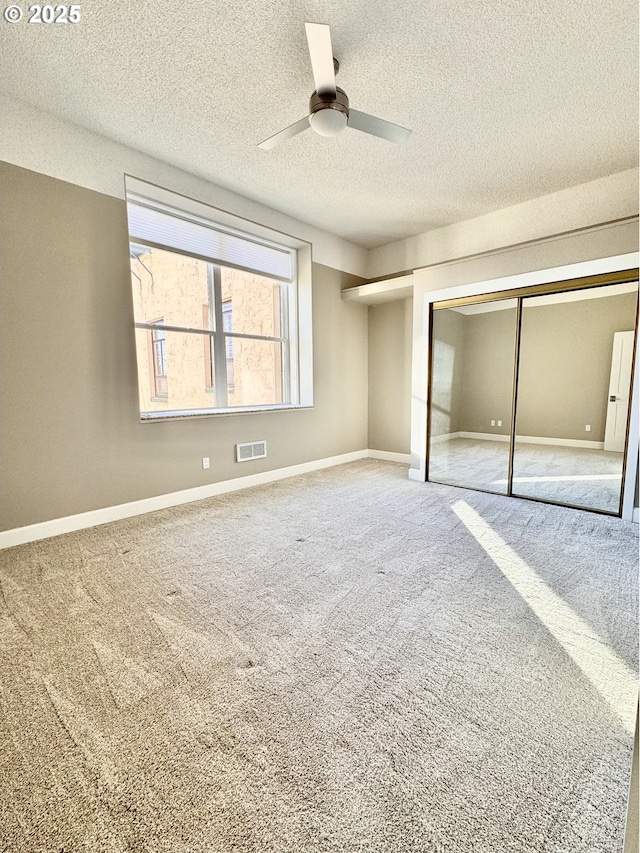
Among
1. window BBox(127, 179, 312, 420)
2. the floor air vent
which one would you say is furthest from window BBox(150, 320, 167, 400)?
the floor air vent

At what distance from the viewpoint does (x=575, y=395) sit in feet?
11.5

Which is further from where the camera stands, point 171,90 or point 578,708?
point 171,90

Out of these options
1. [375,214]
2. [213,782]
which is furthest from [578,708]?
[375,214]

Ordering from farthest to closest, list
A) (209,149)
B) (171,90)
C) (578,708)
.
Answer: (209,149) → (171,90) → (578,708)

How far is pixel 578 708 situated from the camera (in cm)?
132

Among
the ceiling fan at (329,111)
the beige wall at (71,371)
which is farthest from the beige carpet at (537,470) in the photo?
the ceiling fan at (329,111)

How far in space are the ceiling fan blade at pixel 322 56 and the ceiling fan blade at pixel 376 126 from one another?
0.17m

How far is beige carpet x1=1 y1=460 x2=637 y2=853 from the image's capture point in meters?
0.97

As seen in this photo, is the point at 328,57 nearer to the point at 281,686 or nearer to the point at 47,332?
the point at 47,332

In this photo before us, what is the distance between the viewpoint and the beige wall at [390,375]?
5.27 metres

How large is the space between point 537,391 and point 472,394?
66 centimetres

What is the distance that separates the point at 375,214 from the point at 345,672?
4.45 meters

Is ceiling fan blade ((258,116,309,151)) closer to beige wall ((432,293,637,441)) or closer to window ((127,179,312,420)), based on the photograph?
window ((127,179,312,420))

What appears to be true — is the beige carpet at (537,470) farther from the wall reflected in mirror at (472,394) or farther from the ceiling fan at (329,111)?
the ceiling fan at (329,111)
